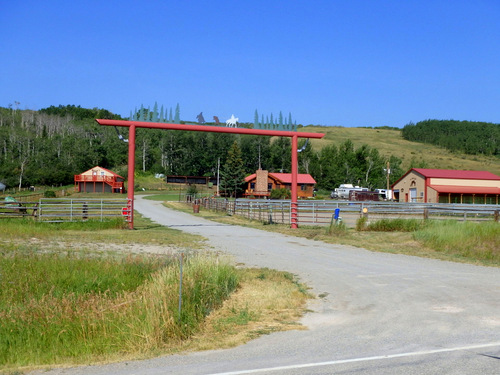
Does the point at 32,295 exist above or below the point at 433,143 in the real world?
below

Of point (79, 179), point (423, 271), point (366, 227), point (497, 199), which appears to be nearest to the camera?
point (423, 271)

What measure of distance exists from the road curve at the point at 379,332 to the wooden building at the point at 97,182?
69.4 metres

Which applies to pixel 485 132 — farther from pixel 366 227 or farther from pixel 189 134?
pixel 366 227

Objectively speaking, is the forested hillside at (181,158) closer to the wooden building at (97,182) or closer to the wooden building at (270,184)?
the wooden building at (97,182)

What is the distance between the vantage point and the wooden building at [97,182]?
261ft

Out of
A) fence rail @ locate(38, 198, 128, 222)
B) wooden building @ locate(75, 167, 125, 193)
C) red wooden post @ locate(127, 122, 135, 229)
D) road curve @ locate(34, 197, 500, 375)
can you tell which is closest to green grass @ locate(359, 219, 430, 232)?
road curve @ locate(34, 197, 500, 375)

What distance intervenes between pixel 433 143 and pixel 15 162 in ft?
387

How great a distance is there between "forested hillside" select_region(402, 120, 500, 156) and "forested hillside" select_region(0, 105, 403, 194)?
50.3 meters

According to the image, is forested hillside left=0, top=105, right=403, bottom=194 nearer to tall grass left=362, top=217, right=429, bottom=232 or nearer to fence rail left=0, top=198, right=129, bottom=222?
fence rail left=0, top=198, right=129, bottom=222

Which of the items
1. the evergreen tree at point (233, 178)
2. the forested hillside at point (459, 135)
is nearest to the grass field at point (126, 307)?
the evergreen tree at point (233, 178)

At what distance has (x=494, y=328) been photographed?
792 centimetres

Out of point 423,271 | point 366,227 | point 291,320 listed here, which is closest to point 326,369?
point 291,320

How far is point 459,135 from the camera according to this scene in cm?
16700

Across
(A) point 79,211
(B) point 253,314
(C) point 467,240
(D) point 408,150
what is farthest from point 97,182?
(D) point 408,150
